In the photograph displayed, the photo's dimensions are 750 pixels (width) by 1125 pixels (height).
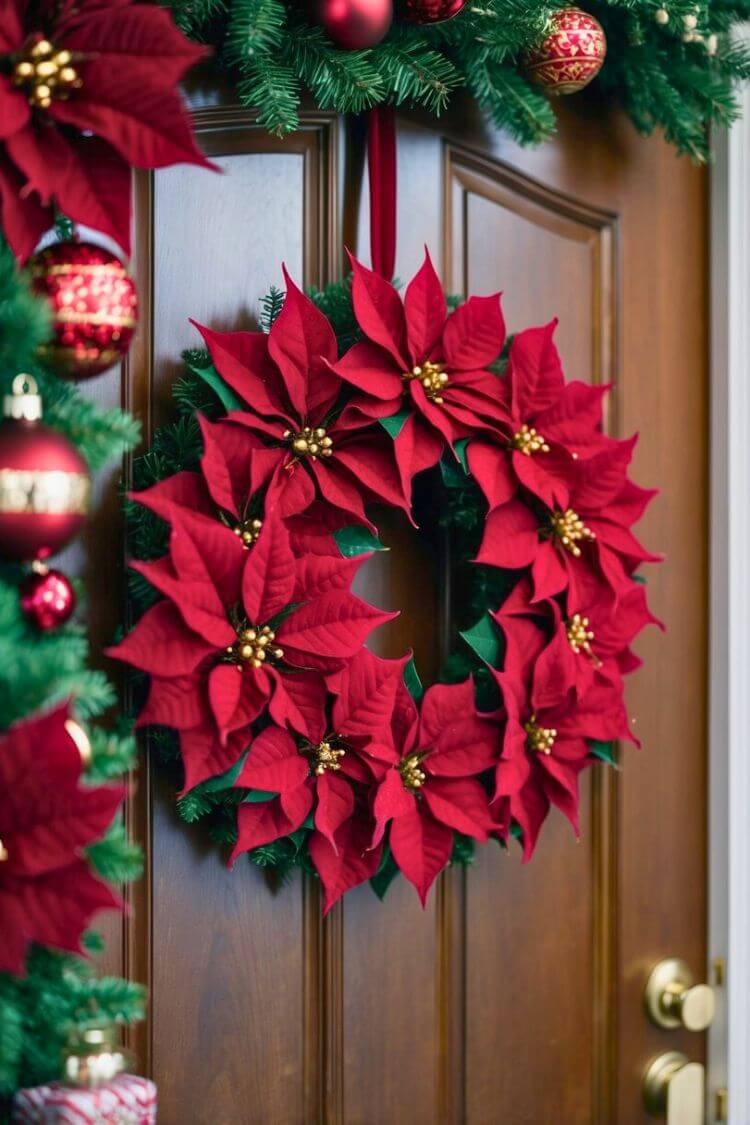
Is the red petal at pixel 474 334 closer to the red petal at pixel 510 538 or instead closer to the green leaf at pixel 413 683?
the red petal at pixel 510 538

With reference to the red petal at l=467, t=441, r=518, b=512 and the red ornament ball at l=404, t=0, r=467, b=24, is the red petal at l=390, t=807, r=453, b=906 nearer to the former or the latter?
the red petal at l=467, t=441, r=518, b=512

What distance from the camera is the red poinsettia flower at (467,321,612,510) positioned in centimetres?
84

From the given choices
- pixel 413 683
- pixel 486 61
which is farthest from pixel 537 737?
pixel 486 61

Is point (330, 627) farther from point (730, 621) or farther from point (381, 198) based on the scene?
point (730, 621)

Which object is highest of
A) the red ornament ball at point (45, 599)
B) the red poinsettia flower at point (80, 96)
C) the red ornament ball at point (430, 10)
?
the red ornament ball at point (430, 10)

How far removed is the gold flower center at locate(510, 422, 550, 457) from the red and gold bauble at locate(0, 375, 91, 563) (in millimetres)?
380

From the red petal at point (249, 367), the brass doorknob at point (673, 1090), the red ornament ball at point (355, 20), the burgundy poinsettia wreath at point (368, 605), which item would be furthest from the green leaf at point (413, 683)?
the brass doorknob at point (673, 1090)

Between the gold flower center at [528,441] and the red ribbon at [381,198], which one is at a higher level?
the red ribbon at [381,198]

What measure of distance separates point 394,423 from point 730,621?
0.52 m

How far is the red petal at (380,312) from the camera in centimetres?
77

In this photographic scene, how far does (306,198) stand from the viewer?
88cm

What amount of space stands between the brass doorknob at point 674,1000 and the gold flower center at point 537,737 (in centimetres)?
41

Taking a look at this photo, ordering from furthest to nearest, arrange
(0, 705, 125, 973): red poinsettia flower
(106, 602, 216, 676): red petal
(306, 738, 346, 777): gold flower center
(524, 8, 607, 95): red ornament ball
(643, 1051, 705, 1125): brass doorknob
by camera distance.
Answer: (643, 1051, 705, 1125): brass doorknob
(524, 8, 607, 95): red ornament ball
(306, 738, 346, 777): gold flower center
(106, 602, 216, 676): red petal
(0, 705, 125, 973): red poinsettia flower

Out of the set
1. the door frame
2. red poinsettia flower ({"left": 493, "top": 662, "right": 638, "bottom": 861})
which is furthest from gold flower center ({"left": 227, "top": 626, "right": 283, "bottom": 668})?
the door frame
